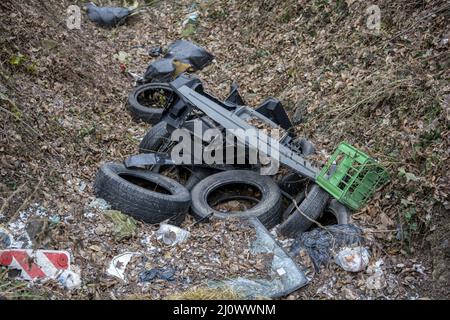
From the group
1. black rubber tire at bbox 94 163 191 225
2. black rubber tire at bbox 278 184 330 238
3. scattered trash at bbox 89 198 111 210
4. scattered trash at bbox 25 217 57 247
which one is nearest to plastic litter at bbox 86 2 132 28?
black rubber tire at bbox 94 163 191 225

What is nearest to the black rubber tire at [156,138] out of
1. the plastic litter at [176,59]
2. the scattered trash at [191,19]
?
the plastic litter at [176,59]

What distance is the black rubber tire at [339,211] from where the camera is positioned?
212 inches

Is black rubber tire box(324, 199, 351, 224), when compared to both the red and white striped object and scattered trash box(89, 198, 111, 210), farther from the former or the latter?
the red and white striped object

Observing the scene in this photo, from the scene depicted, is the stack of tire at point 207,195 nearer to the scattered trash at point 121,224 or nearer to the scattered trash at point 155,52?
the scattered trash at point 121,224

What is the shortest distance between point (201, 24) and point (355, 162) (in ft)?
18.6

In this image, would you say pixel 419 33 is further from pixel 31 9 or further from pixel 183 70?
pixel 31 9

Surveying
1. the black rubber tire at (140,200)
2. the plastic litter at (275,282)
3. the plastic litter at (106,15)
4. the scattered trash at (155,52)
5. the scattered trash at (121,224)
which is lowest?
the plastic litter at (275,282)

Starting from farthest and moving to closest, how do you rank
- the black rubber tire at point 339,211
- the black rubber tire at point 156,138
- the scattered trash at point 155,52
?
the scattered trash at point 155,52
the black rubber tire at point 156,138
the black rubber tire at point 339,211

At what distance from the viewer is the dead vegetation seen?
5008 millimetres

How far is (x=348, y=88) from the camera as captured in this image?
6922mm

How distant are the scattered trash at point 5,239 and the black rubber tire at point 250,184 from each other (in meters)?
1.81

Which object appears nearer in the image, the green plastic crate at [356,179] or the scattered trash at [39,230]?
the scattered trash at [39,230]

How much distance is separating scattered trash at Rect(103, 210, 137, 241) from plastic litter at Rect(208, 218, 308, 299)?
3.51ft

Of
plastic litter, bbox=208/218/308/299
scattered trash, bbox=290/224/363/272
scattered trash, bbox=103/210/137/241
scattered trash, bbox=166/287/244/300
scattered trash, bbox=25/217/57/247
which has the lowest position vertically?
scattered trash, bbox=166/287/244/300
